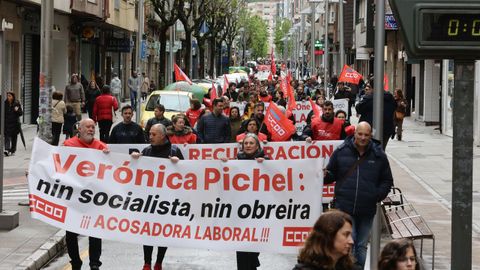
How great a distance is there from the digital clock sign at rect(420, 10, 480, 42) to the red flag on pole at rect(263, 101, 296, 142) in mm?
9103

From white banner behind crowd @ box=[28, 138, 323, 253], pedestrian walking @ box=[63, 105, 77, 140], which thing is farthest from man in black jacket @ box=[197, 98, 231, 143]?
pedestrian walking @ box=[63, 105, 77, 140]

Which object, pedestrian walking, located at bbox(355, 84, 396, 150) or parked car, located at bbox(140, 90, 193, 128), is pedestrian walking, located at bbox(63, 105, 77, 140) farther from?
pedestrian walking, located at bbox(355, 84, 396, 150)

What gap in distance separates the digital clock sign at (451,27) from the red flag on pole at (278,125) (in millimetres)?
9103

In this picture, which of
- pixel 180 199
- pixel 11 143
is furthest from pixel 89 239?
pixel 11 143

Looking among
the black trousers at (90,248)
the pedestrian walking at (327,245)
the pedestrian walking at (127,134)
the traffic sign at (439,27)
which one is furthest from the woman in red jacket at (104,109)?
the pedestrian walking at (327,245)

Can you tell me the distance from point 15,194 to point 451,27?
11789 millimetres

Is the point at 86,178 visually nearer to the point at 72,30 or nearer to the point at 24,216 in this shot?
the point at 24,216

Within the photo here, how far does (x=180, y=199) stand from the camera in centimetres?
1068

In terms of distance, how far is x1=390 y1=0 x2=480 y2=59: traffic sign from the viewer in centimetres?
736

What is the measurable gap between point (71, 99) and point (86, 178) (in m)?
17.5

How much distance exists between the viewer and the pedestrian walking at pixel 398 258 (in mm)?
5266

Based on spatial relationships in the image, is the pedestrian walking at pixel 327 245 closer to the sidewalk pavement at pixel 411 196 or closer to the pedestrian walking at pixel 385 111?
the sidewalk pavement at pixel 411 196

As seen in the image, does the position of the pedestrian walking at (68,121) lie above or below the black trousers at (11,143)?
above

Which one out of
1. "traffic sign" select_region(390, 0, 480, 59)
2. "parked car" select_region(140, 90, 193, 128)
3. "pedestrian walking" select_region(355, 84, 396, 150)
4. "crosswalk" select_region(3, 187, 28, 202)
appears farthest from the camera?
"parked car" select_region(140, 90, 193, 128)
